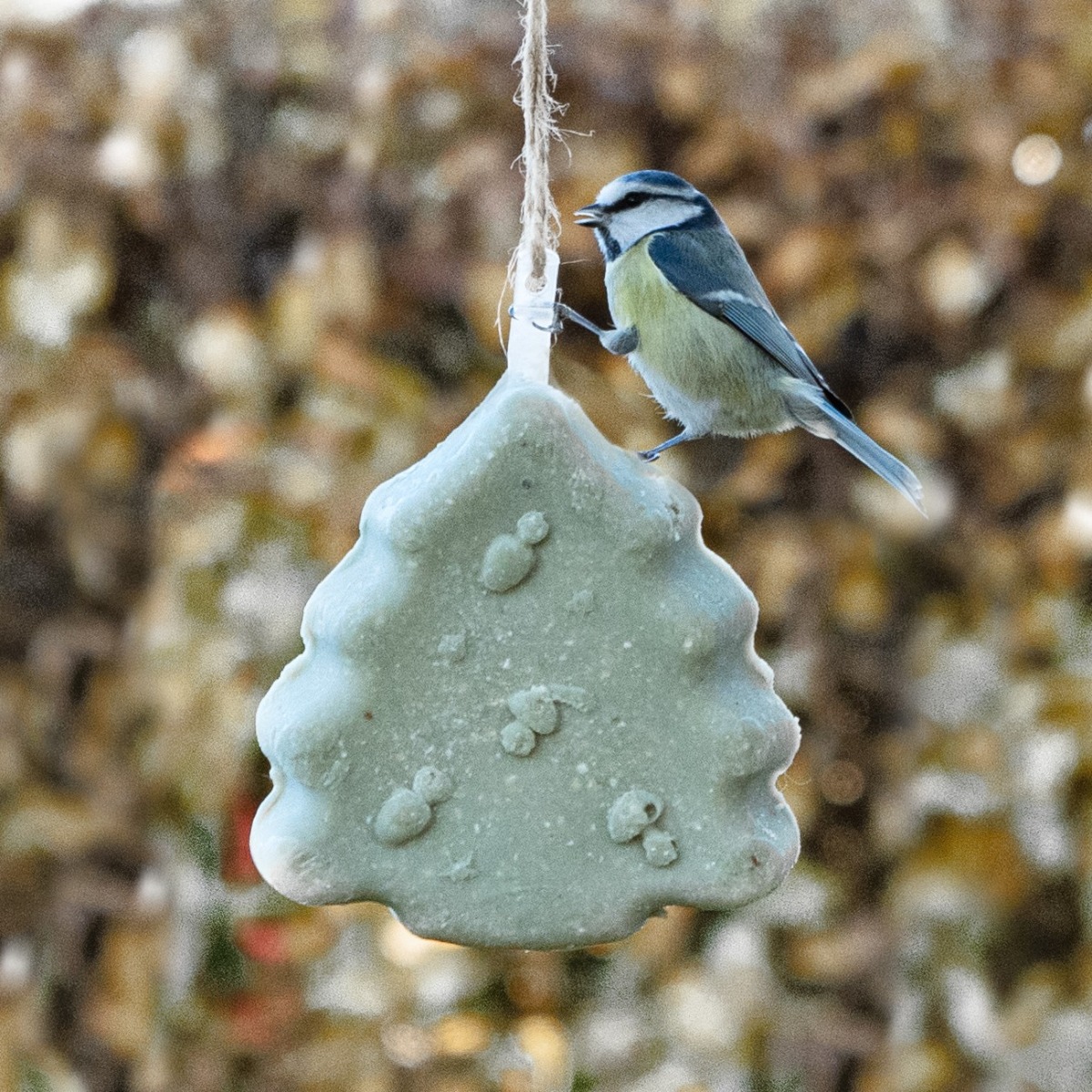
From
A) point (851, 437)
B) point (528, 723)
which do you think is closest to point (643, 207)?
point (851, 437)

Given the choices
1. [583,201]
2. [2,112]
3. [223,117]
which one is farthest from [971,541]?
[2,112]

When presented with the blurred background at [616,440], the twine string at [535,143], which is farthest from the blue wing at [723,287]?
the blurred background at [616,440]

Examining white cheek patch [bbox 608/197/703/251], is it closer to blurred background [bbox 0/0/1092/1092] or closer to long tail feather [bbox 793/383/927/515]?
long tail feather [bbox 793/383/927/515]

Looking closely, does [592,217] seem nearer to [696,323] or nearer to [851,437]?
[696,323]

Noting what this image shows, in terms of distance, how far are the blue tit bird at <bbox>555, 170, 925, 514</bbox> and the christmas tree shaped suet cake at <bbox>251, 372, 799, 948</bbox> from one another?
0.41 feet

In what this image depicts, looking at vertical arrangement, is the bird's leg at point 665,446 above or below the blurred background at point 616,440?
above

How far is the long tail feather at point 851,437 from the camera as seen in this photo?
939 millimetres

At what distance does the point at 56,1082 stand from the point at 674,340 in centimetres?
120

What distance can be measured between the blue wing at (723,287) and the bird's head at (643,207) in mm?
13

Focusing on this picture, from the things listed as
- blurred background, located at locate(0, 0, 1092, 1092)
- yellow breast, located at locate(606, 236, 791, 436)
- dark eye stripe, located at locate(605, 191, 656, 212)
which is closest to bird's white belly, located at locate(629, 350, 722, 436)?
yellow breast, located at locate(606, 236, 791, 436)

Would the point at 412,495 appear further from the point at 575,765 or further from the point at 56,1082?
the point at 56,1082

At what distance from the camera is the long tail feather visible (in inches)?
37.0

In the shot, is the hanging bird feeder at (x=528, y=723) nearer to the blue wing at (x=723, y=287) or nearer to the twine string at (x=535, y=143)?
the twine string at (x=535, y=143)

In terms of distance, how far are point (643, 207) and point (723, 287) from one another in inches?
3.1
